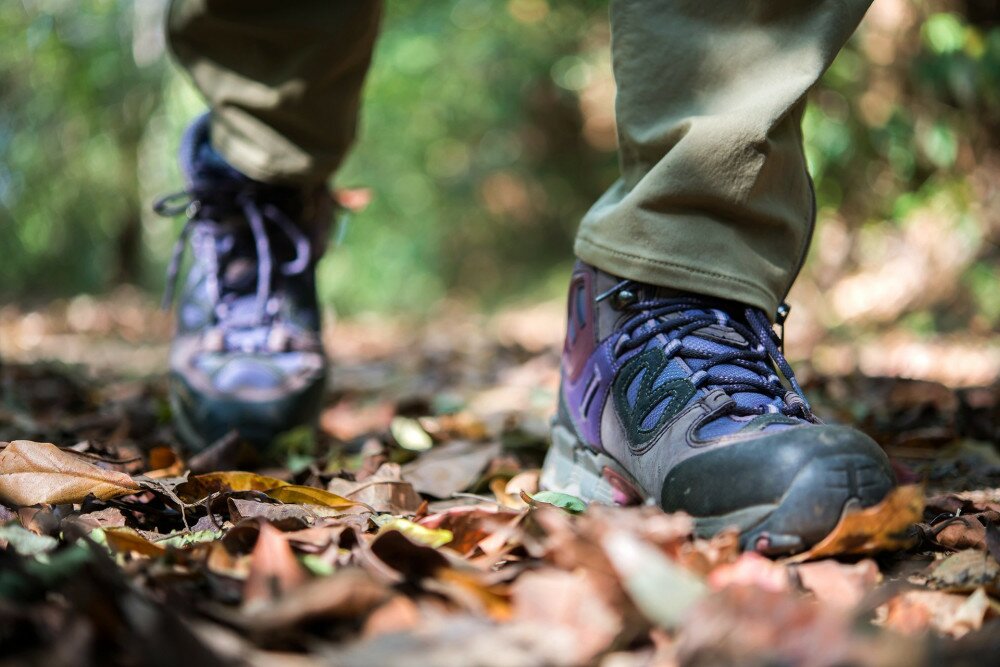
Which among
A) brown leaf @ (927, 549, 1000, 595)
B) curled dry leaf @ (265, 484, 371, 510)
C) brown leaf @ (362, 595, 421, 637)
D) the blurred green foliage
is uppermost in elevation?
brown leaf @ (362, 595, 421, 637)

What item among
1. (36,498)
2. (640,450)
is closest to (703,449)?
(640,450)

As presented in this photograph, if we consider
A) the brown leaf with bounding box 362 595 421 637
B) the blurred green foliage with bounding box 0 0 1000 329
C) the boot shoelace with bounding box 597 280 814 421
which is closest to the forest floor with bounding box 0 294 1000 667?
the brown leaf with bounding box 362 595 421 637

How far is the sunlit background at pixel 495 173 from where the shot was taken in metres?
Result: 3.49

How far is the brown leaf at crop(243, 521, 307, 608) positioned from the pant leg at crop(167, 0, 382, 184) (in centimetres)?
108

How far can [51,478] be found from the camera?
3.47ft

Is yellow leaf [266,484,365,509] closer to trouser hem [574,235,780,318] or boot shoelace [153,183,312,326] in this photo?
trouser hem [574,235,780,318]

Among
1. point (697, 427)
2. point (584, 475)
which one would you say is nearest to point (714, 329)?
point (697, 427)

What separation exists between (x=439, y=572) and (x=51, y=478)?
55cm

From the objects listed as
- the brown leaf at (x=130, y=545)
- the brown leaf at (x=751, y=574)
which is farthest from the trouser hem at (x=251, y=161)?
the brown leaf at (x=751, y=574)

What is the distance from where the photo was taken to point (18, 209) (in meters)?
5.96

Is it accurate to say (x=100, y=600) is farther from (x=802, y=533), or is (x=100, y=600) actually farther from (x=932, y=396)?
(x=932, y=396)

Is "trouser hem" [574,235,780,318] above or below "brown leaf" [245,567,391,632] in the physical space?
above

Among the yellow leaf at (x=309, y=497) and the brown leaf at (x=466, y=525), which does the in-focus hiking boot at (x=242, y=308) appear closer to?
the yellow leaf at (x=309, y=497)

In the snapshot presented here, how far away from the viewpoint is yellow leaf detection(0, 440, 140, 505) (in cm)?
103
